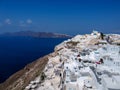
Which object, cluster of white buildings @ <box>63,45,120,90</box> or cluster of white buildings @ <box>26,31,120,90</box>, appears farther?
cluster of white buildings @ <box>26,31,120,90</box>

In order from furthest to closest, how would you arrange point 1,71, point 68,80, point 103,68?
point 1,71, point 103,68, point 68,80

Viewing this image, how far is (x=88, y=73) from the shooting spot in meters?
27.4

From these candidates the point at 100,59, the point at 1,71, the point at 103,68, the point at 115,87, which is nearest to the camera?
the point at 115,87

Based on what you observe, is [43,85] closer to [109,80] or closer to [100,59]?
[100,59]

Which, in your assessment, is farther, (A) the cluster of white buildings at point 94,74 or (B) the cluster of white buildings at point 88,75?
(B) the cluster of white buildings at point 88,75

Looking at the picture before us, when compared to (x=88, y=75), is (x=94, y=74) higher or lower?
higher

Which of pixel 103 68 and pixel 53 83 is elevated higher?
pixel 103 68

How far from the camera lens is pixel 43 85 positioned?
32219mm

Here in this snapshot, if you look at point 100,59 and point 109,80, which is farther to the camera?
point 100,59

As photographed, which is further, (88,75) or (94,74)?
(88,75)

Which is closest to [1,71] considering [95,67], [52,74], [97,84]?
[52,74]

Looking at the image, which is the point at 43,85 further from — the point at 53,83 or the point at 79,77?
the point at 79,77

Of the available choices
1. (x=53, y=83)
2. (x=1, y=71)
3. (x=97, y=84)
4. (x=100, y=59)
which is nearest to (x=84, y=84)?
(x=97, y=84)

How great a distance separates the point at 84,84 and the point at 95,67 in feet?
20.2
